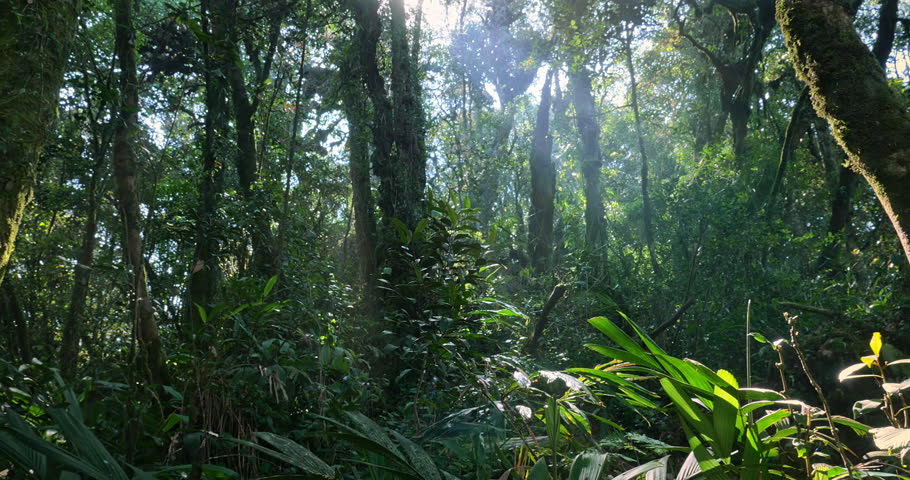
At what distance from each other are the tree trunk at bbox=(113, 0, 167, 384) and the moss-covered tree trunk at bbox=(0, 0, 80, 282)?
1.28 feet

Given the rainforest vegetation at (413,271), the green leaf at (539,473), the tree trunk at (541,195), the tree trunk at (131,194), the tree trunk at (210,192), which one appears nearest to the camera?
the green leaf at (539,473)

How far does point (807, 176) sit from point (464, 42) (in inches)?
→ 504

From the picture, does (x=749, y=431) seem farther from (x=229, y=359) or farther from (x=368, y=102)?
(x=368, y=102)

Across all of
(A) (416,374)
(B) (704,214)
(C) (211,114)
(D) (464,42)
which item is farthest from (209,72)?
(D) (464,42)

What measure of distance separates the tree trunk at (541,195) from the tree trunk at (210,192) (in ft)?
21.0

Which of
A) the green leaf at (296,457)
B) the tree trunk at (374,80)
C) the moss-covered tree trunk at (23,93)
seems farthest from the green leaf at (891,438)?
the tree trunk at (374,80)

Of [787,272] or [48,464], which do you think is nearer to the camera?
[48,464]

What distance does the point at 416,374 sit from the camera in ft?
13.3

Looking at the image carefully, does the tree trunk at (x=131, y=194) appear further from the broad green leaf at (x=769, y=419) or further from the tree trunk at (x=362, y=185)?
the tree trunk at (x=362, y=185)

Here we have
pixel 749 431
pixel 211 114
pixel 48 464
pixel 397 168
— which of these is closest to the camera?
pixel 48 464

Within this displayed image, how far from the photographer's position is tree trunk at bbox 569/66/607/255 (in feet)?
38.2

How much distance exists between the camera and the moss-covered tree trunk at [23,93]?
2.05 meters

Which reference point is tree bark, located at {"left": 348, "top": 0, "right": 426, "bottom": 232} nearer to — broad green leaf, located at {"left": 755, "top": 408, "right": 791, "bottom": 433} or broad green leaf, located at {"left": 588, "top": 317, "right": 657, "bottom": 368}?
broad green leaf, located at {"left": 588, "top": 317, "right": 657, "bottom": 368}

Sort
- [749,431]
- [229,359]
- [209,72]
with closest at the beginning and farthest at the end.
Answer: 1. [749,431]
2. [229,359]
3. [209,72]
